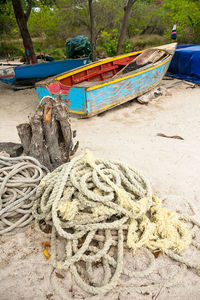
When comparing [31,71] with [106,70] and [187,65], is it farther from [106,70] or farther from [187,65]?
[187,65]

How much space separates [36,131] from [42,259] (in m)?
1.37

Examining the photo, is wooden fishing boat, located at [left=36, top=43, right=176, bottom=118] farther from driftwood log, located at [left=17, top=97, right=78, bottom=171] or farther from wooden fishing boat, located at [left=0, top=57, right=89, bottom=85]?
wooden fishing boat, located at [left=0, top=57, right=89, bottom=85]

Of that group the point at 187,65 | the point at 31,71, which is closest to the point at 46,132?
the point at 31,71

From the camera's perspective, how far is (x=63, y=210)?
1865mm

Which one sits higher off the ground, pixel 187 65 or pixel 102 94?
pixel 187 65

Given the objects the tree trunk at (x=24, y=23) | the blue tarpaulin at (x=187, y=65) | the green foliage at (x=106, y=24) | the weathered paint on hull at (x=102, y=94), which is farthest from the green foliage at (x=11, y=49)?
the weathered paint on hull at (x=102, y=94)

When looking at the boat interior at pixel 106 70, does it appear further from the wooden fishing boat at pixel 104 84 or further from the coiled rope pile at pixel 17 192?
the coiled rope pile at pixel 17 192

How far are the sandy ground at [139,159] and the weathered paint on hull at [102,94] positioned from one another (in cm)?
29

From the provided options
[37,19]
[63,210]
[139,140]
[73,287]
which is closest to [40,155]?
[63,210]

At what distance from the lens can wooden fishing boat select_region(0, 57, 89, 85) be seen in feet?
23.3

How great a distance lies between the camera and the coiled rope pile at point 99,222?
5.84 ft

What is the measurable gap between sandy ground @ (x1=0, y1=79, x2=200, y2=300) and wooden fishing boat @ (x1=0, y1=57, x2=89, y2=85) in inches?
17.6

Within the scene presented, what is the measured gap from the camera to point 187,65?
8.23m

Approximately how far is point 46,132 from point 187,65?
7691mm
